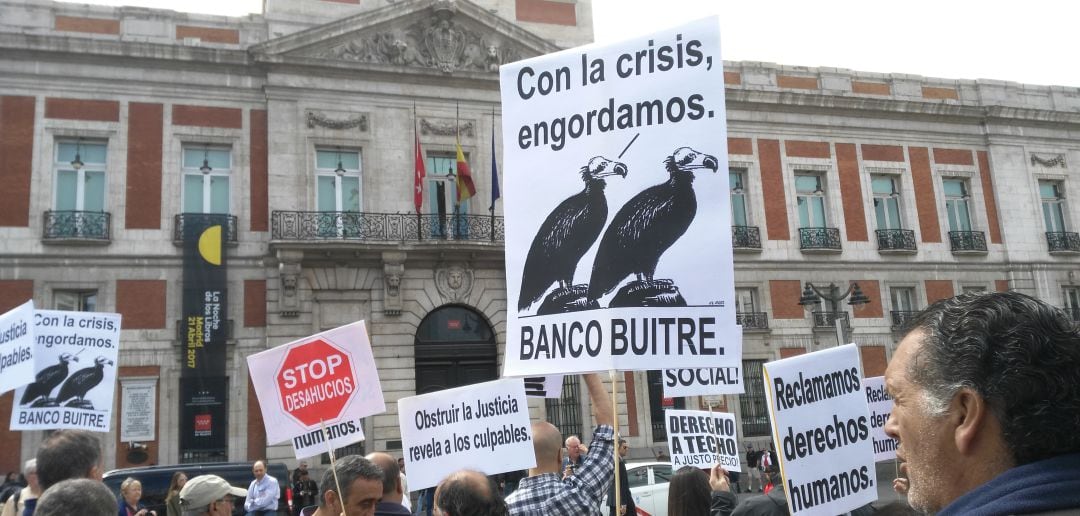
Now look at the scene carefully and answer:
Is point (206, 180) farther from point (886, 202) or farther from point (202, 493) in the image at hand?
point (886, 202)

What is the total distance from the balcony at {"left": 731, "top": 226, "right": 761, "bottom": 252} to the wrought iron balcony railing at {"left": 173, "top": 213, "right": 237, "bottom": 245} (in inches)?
588

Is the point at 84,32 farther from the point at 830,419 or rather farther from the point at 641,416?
the point at 830,419

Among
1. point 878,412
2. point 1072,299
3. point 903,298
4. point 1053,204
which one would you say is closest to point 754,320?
point 903,298

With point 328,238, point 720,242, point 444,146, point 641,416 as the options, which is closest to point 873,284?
point 641,416

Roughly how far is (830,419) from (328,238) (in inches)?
711

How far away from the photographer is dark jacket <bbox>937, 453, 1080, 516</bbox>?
161 centimetres

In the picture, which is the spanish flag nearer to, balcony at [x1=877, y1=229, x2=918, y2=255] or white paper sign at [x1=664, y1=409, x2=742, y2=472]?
white paper sign at [x1=664, y1=409, x2=742, y2=472]

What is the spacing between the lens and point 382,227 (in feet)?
75.9

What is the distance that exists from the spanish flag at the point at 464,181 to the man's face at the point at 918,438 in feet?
69.0

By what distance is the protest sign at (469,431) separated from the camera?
26.8 feet

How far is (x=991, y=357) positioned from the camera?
1.82 m

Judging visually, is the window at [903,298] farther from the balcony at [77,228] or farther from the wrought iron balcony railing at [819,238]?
the balcony at [77,228]

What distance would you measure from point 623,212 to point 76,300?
796 inches

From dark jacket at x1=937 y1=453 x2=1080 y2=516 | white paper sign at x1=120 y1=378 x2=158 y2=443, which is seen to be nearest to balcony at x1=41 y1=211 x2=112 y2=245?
white paper sign at x1=120 y1=378 x2=158 y2=443
